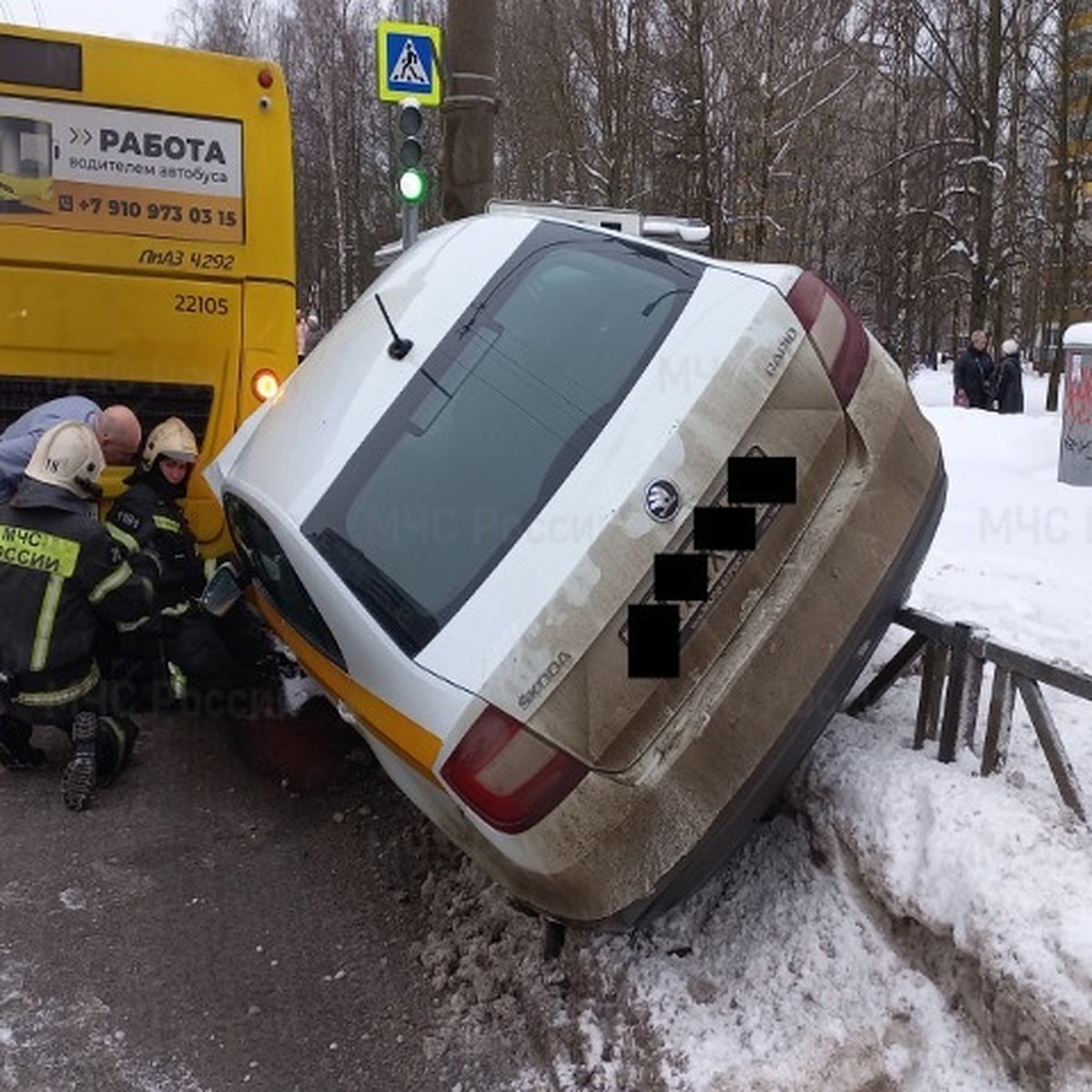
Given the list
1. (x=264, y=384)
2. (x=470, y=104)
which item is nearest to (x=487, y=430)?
(x=264, y=384)

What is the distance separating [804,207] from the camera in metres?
23.6

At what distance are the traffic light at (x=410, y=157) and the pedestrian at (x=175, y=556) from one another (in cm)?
329

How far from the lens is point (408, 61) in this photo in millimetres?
7949

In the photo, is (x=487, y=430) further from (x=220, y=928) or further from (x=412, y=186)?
(x=412, y=186)

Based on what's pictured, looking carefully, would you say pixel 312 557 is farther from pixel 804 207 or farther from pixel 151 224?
pixel 804 207

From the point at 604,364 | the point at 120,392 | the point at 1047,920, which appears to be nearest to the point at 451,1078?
the point at 1047,920

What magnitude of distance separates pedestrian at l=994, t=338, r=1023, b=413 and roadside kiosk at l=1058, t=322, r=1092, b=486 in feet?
24.3

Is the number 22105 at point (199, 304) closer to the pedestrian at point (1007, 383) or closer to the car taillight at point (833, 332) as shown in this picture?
the car taillight at point (833, 332)

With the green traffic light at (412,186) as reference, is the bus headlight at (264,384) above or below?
below

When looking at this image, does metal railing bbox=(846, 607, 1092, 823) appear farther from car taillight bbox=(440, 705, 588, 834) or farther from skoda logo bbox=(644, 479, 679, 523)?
car taillight bbox=(440, 705, 588, 834)

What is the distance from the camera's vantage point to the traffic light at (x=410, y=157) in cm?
809

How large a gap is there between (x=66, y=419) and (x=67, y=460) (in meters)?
0.69

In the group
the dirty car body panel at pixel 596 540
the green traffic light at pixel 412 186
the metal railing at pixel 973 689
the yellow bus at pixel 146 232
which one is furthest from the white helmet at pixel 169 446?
the green traffic light at pixel 412 186

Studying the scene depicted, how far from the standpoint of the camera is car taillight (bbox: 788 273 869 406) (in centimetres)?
337
